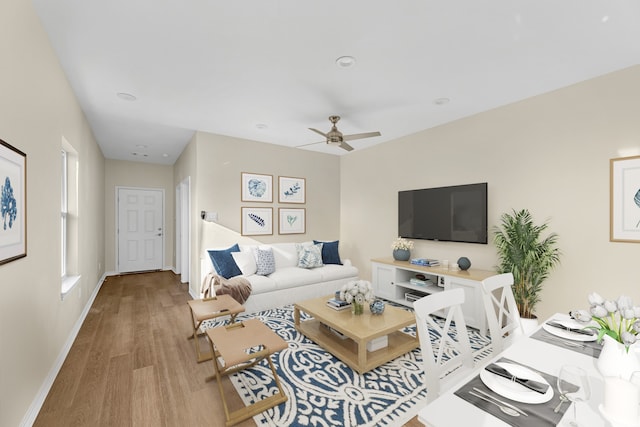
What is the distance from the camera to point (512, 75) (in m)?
2.66

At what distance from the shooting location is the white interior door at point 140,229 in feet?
21.0

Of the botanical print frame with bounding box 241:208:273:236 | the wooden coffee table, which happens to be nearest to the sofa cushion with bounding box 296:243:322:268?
the botanical print frame with bounding box 241:208:273:236

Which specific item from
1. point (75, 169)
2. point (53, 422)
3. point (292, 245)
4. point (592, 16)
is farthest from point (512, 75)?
point (75, 169)

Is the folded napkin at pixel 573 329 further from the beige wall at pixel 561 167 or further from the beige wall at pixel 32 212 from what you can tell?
the beige wall at pixel 32 212

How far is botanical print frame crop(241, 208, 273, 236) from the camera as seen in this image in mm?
4758

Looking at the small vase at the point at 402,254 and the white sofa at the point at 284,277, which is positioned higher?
the small vase at the point at 402,254

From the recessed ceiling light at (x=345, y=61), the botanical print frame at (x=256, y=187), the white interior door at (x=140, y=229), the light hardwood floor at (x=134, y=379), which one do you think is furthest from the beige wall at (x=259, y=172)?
the white interior door at (x=140, y=229)

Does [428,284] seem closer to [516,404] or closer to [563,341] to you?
[563,341]

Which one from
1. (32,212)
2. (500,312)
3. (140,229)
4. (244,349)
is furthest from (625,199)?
(140,229)

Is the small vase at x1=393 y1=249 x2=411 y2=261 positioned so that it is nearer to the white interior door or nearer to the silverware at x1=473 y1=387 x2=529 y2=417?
the silverware at x1=473 y1=387 x2=529 y2=417

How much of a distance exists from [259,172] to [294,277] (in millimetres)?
1939

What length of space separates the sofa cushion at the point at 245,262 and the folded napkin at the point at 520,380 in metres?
3.38

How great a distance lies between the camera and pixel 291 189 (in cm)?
529

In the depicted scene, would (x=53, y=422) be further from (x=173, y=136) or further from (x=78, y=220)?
(x=173, y=136)
